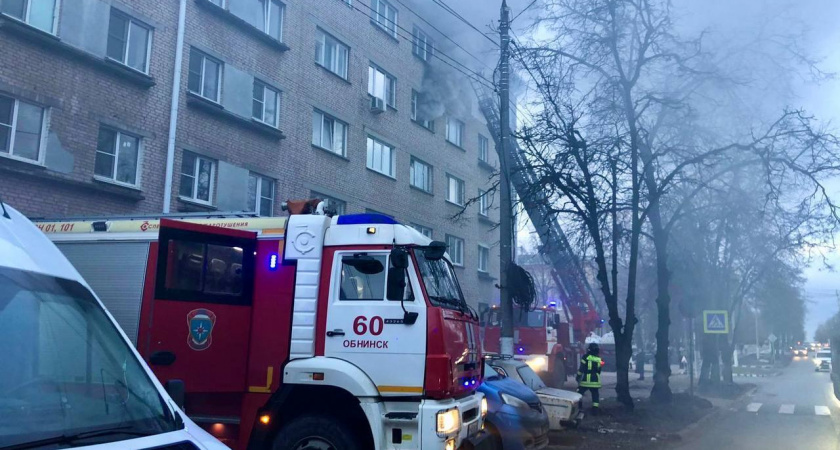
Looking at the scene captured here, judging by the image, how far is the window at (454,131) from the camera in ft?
85.9

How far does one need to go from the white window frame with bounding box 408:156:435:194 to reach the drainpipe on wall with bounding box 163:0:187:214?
10018 millimetres

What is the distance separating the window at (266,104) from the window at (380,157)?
4282 millimetres

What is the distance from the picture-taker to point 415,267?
6727mm

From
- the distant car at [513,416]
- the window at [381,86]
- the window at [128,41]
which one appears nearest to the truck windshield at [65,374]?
the distant car at [513,416]

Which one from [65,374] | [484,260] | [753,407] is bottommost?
[753,407]

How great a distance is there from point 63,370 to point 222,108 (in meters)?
13.1

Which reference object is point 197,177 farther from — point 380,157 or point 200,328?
point 200,328

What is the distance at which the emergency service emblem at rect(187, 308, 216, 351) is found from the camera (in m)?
6.80

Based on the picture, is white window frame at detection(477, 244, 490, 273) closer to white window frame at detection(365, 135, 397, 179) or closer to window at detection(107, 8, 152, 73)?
white window frame at detection(365, 135, 397, 179)

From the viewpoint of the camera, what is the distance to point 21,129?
11617 millimetres

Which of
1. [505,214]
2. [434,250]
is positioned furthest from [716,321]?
[434,250]

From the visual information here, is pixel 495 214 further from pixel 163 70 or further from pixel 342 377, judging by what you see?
pixel 342 377

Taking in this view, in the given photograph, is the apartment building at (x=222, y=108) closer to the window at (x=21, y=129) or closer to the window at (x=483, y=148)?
the window at (x=21, y=129)

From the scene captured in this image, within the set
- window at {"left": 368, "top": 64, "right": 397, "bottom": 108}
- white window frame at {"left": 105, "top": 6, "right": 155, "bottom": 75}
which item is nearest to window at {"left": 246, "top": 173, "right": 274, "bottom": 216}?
white window frame at {"left": 105, "top": 6, "right": 155, "bottom": 75}
